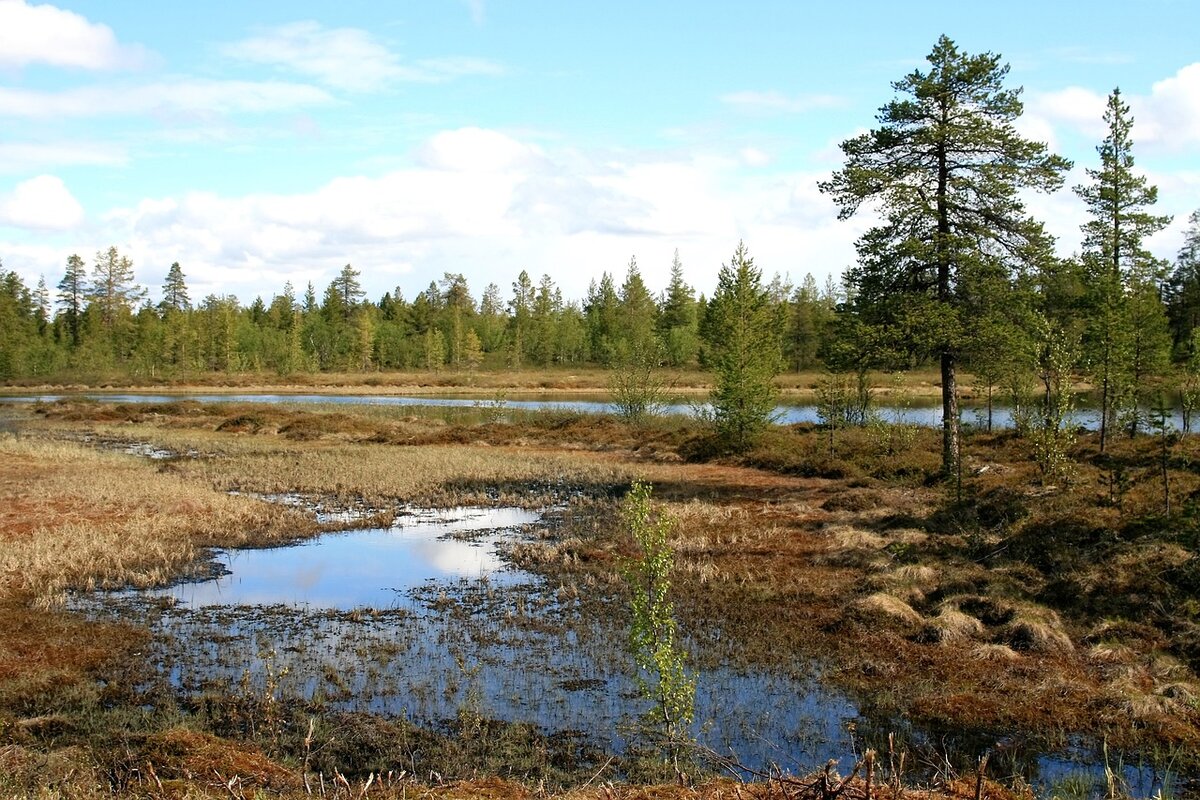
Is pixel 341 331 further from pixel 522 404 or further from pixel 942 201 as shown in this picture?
pixel 942 201

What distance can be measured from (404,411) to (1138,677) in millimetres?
54170

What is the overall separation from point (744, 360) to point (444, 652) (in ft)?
75.4

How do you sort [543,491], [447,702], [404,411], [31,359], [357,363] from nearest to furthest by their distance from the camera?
1. [447,702]
2. [543,491]
3. [404,411]
4. [31,359]
5. [357,363]

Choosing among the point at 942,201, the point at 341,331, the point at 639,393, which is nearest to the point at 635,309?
the point at 341,331

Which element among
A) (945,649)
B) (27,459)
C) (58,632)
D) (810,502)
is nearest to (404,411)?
(27,459)

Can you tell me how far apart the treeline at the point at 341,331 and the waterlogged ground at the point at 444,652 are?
2914 inches

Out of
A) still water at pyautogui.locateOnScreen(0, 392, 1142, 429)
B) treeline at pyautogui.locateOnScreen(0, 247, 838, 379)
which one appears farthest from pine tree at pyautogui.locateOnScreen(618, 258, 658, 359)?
still water at pyautogui.locateOnScreen(0, 392, 1142, 429)

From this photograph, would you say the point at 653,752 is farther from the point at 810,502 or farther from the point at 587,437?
the point at 587,437

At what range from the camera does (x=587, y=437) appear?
4138cm

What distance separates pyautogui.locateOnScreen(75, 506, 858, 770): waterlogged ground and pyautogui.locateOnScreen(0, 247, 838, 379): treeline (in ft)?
243

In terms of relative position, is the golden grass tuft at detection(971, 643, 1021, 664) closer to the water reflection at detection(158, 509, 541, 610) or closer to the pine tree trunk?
the water reflection at detection(158, 509, 541, 610)

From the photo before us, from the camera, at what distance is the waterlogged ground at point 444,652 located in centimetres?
988

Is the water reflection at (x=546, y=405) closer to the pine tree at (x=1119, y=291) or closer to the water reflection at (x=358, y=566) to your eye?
the pine tree at (x=1119, y=291)

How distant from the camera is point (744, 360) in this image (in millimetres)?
33219
